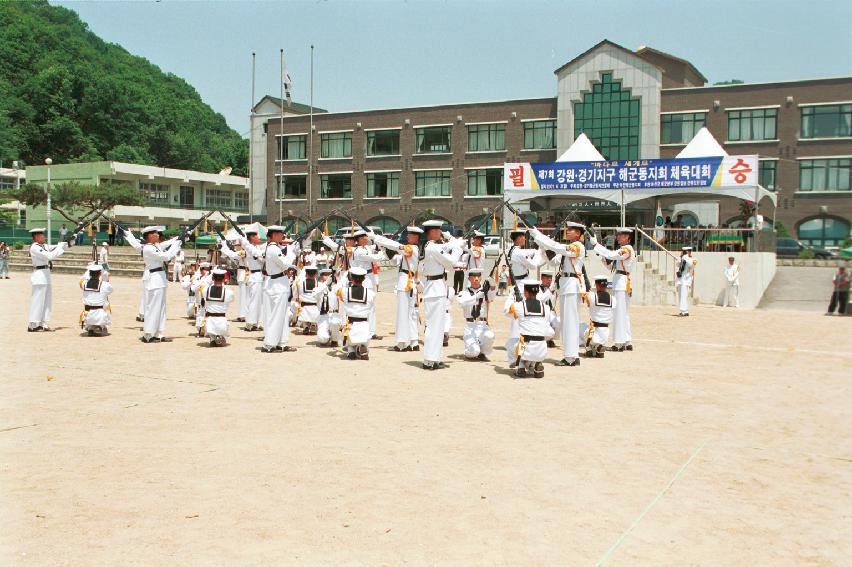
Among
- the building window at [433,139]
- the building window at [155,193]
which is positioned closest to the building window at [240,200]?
the building window at [155,193]

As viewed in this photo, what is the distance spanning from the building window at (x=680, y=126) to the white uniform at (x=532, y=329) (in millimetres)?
38295

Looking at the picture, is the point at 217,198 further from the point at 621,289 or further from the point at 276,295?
the point at 621,289

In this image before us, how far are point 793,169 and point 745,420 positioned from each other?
40453mm

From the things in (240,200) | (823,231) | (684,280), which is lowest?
(684,280)

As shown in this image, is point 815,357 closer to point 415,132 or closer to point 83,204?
point 415,132

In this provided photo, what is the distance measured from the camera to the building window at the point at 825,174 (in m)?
42.7

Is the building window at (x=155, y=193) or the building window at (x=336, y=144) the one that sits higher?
the building window at (x=336, y=144)

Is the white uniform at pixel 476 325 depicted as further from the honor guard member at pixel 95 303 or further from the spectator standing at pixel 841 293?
the spectator standing at pixel 841 293

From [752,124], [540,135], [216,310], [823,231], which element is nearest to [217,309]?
[216,310]

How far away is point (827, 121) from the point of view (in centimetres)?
4256

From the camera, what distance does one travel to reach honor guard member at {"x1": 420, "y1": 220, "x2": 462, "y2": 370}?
11.4 metres

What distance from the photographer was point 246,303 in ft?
59.9

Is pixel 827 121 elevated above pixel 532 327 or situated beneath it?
elevated above

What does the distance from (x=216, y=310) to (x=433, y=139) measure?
4035cm
